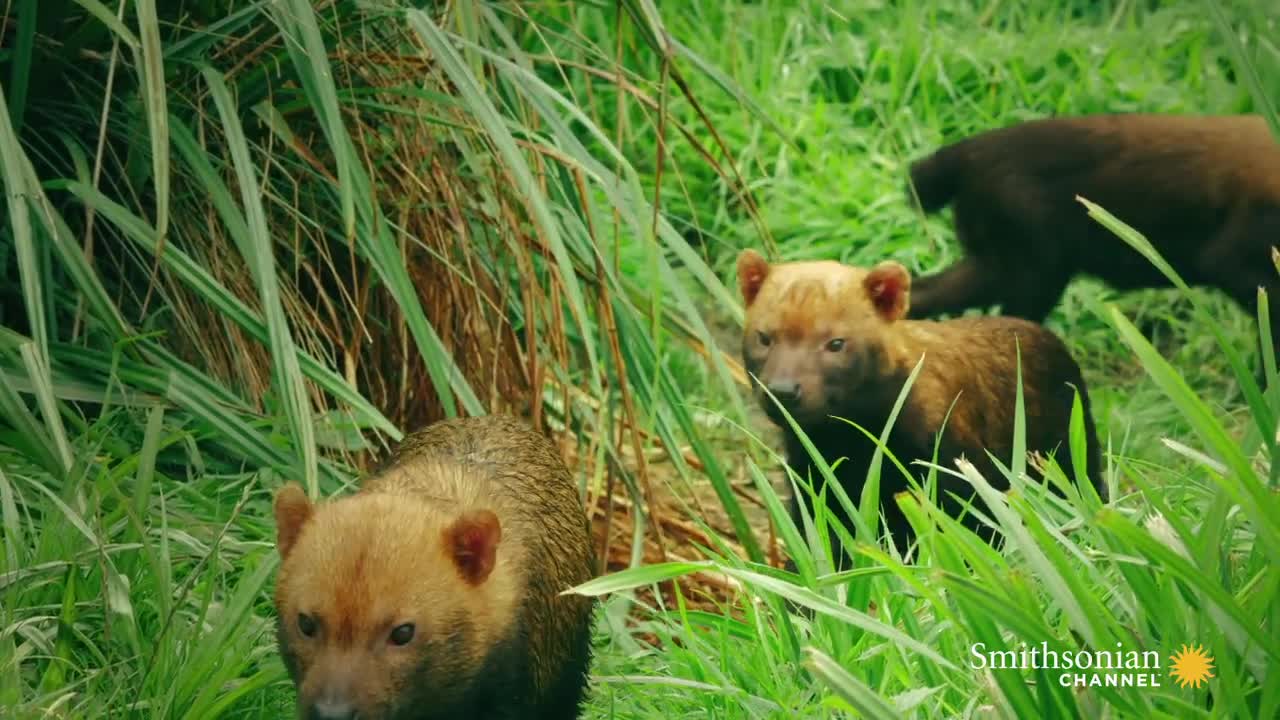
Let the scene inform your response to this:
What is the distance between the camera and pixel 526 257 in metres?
4.44

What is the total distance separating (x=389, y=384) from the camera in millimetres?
4941

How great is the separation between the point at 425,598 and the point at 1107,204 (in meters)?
3.76

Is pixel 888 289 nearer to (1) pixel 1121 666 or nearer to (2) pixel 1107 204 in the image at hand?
(2) pixel 1107 204

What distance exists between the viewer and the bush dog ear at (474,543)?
3.17 m

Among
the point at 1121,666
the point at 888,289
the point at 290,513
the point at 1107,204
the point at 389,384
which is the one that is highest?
the point at 290,513

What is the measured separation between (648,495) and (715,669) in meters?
1.07

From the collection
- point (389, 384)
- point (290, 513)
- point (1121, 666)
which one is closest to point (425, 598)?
point (290, 513)

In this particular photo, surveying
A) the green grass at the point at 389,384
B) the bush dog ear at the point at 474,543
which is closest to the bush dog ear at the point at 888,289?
the green grass at the point at 389,384

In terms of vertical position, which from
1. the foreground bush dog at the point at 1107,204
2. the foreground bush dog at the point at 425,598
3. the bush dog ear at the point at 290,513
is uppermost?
the bush dog ear at the point at 290,513

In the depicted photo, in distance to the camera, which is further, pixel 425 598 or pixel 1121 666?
pixel 425 598

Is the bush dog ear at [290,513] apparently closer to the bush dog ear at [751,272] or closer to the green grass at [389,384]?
the green grass at [389,384]

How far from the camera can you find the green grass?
2844 mm

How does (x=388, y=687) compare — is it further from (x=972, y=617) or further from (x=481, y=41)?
(x=481, y=41)

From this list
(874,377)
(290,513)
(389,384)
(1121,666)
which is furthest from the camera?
(389,384)
